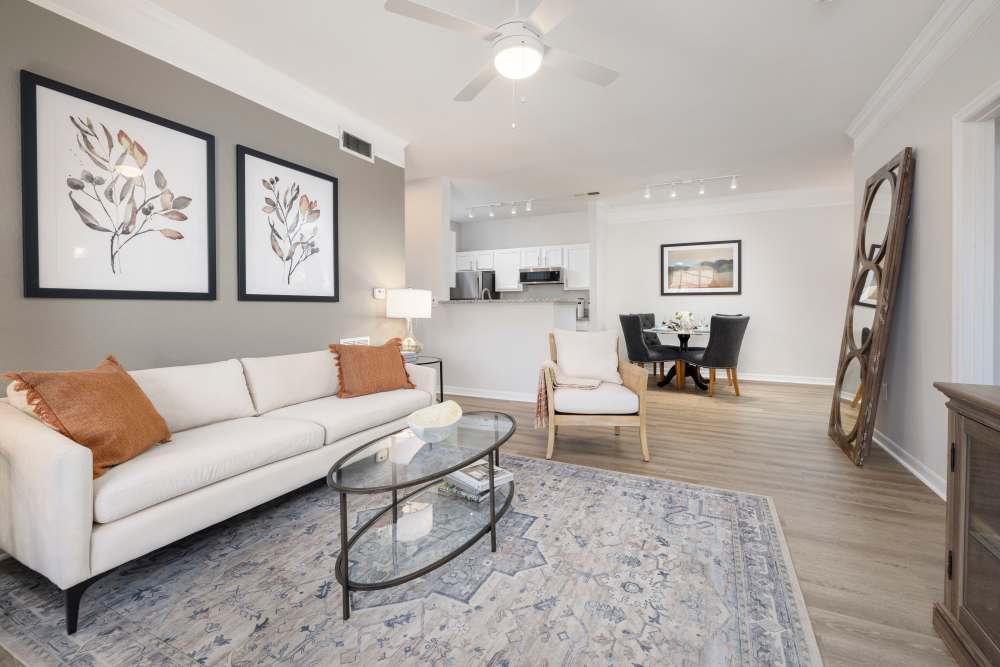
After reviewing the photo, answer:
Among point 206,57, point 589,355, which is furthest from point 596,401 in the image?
point 206,57

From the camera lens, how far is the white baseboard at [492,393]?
503cm

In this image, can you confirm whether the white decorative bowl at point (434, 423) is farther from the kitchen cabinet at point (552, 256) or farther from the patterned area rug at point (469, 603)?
the kitchen cabinet at point (552, 256)

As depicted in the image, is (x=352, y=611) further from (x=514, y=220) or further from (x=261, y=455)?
(x=514, y=220)

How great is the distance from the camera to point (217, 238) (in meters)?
2.76

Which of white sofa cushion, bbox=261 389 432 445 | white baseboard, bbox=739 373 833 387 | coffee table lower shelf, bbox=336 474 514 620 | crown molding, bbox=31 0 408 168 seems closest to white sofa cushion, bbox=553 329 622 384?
white sofa cushion, bbox=261 389 432 445

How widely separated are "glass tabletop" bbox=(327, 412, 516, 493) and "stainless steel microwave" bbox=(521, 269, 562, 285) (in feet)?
15.9

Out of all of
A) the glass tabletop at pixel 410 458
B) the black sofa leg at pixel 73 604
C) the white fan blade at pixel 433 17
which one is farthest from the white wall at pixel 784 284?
the black sofa leg at pixel 73 604

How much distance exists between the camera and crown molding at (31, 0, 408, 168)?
2201 mm

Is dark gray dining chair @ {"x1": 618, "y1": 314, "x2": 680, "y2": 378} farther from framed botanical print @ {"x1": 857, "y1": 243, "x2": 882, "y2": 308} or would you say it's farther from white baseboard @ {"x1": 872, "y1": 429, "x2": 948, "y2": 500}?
white baseboard @ {"x1": 872, "y1": 429, "x2": 948, "y2": 500}

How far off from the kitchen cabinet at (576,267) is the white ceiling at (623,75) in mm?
→ 2123

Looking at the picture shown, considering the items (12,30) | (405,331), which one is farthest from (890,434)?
(12,30)

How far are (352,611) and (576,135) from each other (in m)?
3.88

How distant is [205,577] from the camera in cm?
172

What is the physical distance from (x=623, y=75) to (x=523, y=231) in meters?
4.50
